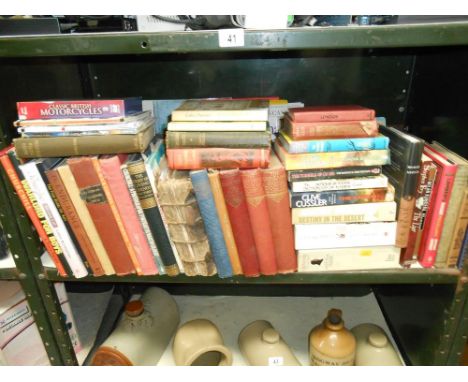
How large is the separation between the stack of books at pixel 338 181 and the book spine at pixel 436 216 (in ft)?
0.23

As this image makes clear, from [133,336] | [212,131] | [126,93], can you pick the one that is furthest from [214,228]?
[126,93]

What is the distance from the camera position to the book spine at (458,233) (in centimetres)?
69

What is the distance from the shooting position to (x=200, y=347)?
0.91 meters

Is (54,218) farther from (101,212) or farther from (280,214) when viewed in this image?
(280,214)

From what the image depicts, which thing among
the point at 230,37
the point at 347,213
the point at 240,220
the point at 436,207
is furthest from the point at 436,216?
the point at 230,37

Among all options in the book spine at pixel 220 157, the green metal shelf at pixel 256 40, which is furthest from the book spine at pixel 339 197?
the green metal shelf at pixel 256 40

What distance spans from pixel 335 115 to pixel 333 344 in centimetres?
57

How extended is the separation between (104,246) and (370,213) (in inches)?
22.3

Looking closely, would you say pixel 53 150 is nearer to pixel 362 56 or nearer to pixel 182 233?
pixel 182 233

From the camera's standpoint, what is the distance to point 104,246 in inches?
29.2

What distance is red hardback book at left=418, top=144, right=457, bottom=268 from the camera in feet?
2.21

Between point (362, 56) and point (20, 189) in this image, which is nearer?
point (20, 189)

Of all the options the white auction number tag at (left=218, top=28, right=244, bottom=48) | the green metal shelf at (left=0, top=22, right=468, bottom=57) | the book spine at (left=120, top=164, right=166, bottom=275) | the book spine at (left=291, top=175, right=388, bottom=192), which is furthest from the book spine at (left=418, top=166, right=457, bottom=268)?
the book spine at (left=120, top=164, right=166, bottom=275)
